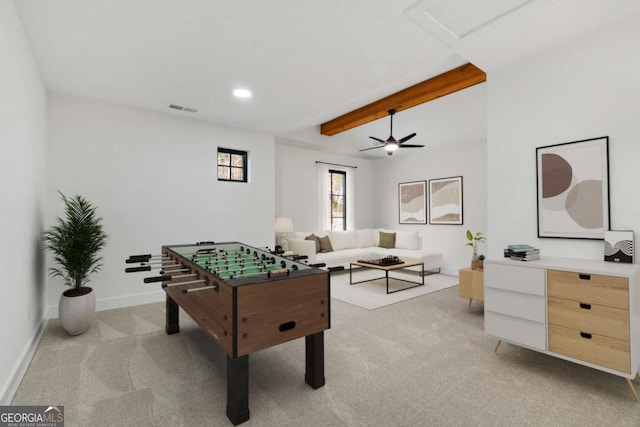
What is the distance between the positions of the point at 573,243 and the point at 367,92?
2600 millimetres

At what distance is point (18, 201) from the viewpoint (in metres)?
2.30

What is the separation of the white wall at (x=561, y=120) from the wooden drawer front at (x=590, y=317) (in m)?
0.58

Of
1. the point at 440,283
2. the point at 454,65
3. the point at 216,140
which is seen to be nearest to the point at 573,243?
the point at 454,65

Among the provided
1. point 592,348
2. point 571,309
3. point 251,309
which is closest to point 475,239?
point 571,309

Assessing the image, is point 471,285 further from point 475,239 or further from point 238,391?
point 238,391

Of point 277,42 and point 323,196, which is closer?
point 277,42

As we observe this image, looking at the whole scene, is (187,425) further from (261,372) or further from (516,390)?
(516,390)

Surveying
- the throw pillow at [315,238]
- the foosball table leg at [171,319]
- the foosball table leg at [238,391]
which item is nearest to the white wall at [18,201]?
the foosball table leg at [171,319]

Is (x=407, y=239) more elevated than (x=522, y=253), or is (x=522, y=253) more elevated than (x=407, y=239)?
(x=522, y=253)

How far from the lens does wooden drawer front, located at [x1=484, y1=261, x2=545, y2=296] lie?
225cm

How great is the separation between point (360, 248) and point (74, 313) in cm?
503

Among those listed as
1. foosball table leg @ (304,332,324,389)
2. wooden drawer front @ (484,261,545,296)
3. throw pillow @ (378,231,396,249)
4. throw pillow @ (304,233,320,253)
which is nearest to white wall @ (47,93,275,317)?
throw pillow @ (304,233,320,253)

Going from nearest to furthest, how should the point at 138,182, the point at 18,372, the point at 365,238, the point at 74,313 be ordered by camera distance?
the point at 18,372 → the point at 74,313 → the point at 138,182 → the point at 365,238

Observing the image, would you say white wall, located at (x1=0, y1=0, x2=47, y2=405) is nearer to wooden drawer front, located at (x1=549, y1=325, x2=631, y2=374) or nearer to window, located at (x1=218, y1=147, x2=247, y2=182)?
window, located at (x1=218, y1=147, x2=247, y2=182)
